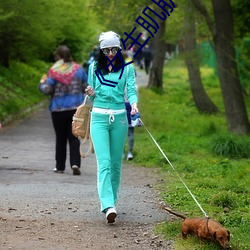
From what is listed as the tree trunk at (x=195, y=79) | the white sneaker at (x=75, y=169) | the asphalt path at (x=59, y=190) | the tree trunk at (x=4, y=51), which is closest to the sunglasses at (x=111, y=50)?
the asphalt path at (x=59, y=190)

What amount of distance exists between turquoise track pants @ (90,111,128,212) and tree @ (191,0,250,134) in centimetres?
884

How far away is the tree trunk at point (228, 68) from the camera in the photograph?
16.0 meters

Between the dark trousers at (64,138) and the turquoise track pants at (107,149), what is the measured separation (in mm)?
3568

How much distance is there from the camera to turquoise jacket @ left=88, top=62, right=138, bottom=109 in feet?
24.9

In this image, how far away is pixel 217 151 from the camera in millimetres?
13719

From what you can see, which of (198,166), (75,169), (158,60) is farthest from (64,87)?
(158,60)

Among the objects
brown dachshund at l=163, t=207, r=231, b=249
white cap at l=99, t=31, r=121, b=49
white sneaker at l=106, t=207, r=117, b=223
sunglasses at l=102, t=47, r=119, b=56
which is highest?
white cap at l=99, t=31, r=121, b=49

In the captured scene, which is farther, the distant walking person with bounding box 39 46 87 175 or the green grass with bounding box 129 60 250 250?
the distant walking person with bounding box 39 46 87 175

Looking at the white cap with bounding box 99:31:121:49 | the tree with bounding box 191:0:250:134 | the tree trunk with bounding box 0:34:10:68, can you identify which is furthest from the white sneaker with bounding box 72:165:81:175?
the tree trunk with bounding box 0:34:10:68

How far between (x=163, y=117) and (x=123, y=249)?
15.8m

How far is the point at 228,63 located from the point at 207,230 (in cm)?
1037

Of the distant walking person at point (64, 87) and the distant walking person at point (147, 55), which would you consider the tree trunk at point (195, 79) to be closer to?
the distant walking person at point (64, 87)

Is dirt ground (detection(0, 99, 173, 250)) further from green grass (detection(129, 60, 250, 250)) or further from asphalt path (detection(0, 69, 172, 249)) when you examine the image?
green grass (detection(129, 60, 250, 250))

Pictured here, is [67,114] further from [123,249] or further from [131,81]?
[123,249]
